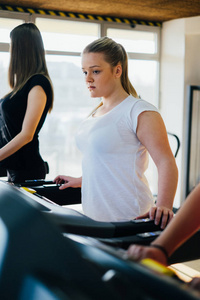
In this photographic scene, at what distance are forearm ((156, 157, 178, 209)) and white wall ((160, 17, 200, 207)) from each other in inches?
178

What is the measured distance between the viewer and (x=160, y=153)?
1395mm

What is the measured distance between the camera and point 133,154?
147 cm

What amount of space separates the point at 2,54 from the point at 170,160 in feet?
13.8

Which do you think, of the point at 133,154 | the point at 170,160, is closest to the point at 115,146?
the point at 133,154

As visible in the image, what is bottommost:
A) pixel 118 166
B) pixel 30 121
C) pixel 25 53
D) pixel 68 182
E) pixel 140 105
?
pixel 68 182

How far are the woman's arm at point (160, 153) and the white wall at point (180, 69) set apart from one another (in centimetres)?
449

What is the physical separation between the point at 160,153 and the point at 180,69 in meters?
4.71

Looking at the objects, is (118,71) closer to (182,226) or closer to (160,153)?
(160,153)

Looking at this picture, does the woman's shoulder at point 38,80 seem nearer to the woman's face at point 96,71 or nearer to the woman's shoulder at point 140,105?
the woman's face at point 96,71

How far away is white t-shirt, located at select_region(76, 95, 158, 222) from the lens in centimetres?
146

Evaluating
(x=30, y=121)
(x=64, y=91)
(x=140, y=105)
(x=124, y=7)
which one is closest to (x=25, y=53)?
(x=30, y=121)

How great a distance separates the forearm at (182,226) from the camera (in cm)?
88

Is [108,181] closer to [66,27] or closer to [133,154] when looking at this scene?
[133,154]

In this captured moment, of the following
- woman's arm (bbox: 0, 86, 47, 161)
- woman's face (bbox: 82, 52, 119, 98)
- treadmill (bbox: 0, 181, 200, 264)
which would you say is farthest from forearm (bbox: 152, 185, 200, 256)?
woman's arm (bbox: 0, 86, 47, 161)
